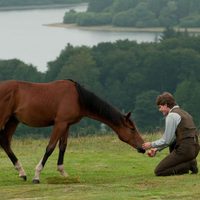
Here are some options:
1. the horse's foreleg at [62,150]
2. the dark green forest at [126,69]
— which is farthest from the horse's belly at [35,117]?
the dark green forest at [126,69]

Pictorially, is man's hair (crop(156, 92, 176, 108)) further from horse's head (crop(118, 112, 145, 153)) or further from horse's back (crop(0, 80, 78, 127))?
horse's back (crop(0, 80, 78, 127))

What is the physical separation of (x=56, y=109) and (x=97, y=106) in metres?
0.61

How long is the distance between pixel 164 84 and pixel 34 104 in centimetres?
7969

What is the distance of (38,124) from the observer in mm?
10164

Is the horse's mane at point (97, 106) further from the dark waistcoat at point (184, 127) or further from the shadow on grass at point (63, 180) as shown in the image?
the shadow on grass at point (63, 180)

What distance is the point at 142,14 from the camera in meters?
156

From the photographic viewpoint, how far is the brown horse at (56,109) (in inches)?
393

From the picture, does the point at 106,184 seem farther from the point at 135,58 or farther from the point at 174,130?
the point at 135,58

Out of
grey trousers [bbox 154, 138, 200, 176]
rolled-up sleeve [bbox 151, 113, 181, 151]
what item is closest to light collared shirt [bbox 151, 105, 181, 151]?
rolled-up sleeve [bbox 151, 113, 181, 151]

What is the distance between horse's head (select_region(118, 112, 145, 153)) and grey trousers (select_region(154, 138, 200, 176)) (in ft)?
1.79

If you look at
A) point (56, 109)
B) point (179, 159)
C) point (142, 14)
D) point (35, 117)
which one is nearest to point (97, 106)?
point (56, 109)

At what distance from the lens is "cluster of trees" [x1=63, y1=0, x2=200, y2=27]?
15588 cm

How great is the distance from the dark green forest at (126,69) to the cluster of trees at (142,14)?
5401 centimetres

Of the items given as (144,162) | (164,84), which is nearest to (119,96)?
(164,84)
